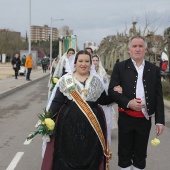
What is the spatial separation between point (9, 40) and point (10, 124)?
59640mm

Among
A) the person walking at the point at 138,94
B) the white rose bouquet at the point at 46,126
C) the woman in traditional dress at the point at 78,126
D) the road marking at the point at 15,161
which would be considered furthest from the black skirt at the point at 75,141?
the road marking at the point at 15,161

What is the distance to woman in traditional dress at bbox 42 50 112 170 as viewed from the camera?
3781mm

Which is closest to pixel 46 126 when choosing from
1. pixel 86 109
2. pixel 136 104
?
pixel 86 109

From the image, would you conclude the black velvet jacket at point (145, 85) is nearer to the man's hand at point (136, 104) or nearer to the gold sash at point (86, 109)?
the man's hand at point (136, 104)

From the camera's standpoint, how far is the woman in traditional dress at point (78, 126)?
12.4 ft

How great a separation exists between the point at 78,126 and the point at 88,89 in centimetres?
41

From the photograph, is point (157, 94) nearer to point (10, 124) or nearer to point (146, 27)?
point (10, 124)

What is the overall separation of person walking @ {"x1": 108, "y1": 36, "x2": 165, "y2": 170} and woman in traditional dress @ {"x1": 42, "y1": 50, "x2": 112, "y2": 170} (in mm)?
242

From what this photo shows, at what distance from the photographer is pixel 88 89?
12.6ft

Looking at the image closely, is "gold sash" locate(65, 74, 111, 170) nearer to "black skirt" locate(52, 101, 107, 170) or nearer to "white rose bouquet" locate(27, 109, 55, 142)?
"black skirt" locate(52, 101, 107, 170)

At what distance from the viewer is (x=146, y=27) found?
78.8 feet

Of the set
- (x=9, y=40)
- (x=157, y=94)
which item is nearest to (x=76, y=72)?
(x=157, y=94)

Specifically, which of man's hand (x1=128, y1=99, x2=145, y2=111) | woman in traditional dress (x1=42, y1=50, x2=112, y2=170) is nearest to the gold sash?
woman in traditional dress (x1=42, y1=50, x2=112, y2=170)

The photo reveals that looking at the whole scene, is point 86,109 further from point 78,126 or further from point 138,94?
point 138,94
